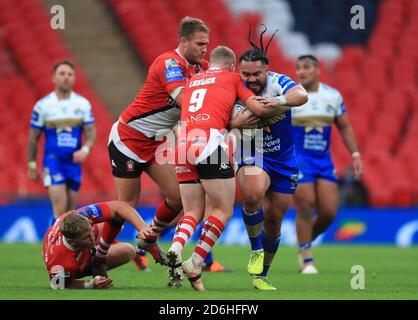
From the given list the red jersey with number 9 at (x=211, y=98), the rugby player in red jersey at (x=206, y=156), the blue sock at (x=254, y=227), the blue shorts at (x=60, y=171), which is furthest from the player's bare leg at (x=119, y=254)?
the blue shorts at (x=60, y=171)

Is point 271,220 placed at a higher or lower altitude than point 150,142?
lower

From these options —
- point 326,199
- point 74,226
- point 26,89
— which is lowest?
point 74,226

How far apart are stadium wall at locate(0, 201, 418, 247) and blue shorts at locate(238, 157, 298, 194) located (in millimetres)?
8544

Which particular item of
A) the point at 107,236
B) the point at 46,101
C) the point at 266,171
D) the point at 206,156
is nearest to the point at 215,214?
the point at 206,156

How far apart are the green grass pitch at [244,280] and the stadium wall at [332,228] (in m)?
2.30

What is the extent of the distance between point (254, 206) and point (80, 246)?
5.09 feet

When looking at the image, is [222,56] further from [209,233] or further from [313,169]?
[313,169]

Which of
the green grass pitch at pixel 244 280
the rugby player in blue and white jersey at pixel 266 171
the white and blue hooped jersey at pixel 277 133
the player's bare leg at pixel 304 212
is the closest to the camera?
the green grass pitch at pixel 244 280

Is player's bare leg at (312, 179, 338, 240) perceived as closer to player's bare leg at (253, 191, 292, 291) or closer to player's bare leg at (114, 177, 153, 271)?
player's bare leg at (253, 191, 292, 291)

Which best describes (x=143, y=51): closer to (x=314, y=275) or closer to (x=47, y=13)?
(x=47, y=13)

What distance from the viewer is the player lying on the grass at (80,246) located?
7.95m

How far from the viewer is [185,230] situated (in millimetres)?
8000

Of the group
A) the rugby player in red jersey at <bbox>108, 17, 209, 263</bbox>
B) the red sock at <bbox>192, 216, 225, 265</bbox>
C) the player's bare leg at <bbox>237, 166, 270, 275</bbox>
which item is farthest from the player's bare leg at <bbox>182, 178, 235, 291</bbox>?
the rugby player in red jersey at <bbox>108, 17, 209, 263</bbox>

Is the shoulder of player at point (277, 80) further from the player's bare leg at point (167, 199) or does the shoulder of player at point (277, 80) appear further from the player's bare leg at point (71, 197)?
the player's bare leg at point (71, 197)
